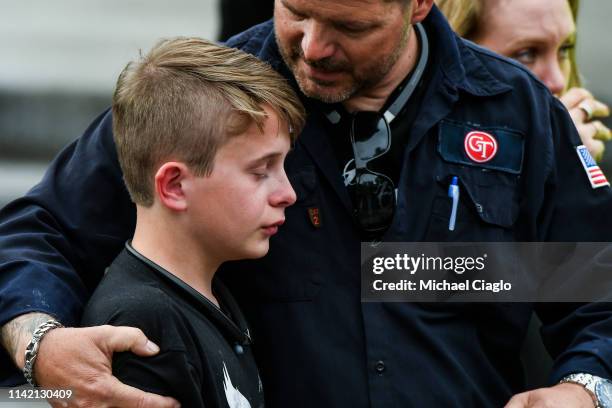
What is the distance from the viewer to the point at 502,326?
2.68 meters

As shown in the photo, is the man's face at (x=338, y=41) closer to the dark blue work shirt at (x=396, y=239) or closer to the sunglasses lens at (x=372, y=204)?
the dark blue work shirt at (x=396, y=239)

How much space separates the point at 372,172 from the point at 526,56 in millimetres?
916

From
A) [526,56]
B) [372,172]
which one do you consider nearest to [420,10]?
[372,172]

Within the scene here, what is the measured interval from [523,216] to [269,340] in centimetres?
68

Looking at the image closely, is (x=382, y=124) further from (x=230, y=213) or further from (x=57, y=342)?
(x=57, y=342)

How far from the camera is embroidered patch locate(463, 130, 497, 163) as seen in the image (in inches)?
106

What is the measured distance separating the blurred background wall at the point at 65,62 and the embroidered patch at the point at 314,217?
2421 mm

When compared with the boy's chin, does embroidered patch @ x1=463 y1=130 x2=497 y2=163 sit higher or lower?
higher

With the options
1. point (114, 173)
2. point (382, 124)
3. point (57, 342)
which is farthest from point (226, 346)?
point (382, 124)

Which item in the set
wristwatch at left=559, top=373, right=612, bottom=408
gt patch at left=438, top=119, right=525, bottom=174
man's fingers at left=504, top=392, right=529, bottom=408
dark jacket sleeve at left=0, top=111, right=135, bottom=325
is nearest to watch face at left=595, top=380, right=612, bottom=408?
wristwatch at left=559, top=373, right=612, bottom=408

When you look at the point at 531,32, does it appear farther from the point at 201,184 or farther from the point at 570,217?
the point at 201,184

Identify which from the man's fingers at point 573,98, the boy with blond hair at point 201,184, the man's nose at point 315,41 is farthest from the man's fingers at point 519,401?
the man's fingers at point 573,98

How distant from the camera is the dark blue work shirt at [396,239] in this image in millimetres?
2520

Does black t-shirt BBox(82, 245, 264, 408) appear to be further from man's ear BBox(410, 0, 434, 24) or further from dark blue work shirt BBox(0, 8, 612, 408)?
man's ear BBox(410, 0, 434, 24)
